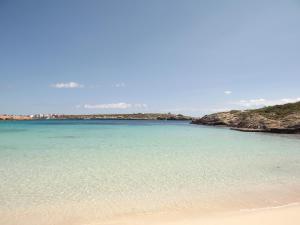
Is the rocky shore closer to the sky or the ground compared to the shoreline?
closer to the sky

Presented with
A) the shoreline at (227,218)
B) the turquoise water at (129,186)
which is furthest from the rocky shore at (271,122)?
the shoreline at (227,218)

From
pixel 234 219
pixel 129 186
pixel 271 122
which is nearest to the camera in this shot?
pixel 234 219

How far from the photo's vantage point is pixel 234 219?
577cm

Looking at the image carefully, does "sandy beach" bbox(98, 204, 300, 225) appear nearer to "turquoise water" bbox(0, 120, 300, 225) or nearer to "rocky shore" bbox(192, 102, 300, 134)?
"turquoise water" bbox(0, 120, 300, 225)

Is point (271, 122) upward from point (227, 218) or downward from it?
upward

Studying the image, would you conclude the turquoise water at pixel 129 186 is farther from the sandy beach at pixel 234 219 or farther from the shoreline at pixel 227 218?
the sandy beach at pixel 234 219

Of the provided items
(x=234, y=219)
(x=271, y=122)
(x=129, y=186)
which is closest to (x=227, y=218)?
(x=234, y=219)

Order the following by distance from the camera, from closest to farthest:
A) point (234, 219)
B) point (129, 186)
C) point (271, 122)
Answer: point (234, 219), point (129, 186), point (271, 122)

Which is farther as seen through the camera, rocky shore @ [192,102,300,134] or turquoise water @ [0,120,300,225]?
rocky shore @ [192,102,300,134]

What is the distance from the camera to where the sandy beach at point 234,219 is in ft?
18.2

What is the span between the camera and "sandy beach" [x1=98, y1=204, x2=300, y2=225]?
5.56 metres

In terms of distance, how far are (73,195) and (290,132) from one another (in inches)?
1411

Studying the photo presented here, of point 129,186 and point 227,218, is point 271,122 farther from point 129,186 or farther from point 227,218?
point 227,218

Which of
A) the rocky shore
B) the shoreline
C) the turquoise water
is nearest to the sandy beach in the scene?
the shoreline
